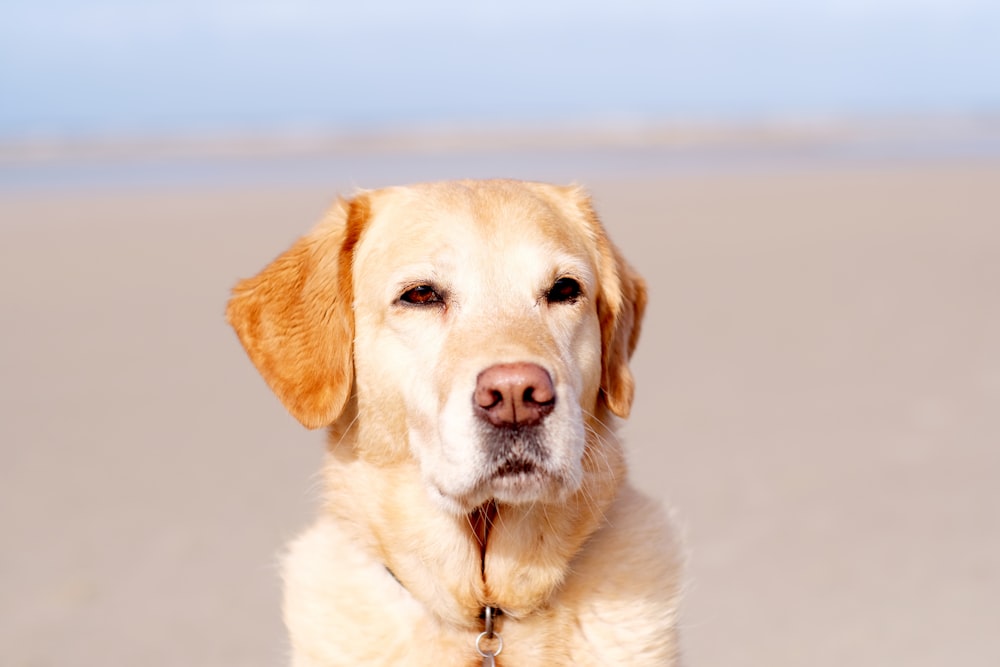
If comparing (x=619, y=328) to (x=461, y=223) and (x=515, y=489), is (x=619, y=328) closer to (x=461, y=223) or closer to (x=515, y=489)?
(x=461, y=223)

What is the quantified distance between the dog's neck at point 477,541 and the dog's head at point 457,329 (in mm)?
130

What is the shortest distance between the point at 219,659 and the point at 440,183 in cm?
263

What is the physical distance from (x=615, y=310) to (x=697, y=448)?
3.58 metres

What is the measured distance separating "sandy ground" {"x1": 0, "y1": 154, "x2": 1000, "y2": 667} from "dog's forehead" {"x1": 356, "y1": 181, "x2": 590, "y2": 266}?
812 millimetres

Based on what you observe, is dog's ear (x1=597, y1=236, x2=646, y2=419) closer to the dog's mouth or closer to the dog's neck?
the dog's neck

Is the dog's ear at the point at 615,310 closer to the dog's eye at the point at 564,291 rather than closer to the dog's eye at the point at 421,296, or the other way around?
the dog's eye at the point at 564,291

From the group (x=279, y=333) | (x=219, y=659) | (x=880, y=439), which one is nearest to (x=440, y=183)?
(x=279, y=333)

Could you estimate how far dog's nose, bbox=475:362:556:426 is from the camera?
3.00 metres

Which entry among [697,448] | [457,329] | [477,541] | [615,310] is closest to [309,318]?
[457,329]

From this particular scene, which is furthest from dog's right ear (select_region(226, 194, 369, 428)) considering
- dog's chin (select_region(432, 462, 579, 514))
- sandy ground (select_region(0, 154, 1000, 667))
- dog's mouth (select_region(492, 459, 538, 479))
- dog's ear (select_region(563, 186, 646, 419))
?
dog's ear (select_region(563, 186, 646, 419))

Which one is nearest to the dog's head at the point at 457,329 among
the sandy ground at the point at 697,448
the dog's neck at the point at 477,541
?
the dog's neck at the point at 477,541

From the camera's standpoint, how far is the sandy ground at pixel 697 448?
5371mm

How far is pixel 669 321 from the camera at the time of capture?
31.9ft

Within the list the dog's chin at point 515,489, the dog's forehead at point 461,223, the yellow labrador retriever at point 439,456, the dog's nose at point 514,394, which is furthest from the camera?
the dog's forehead at point 461,223
